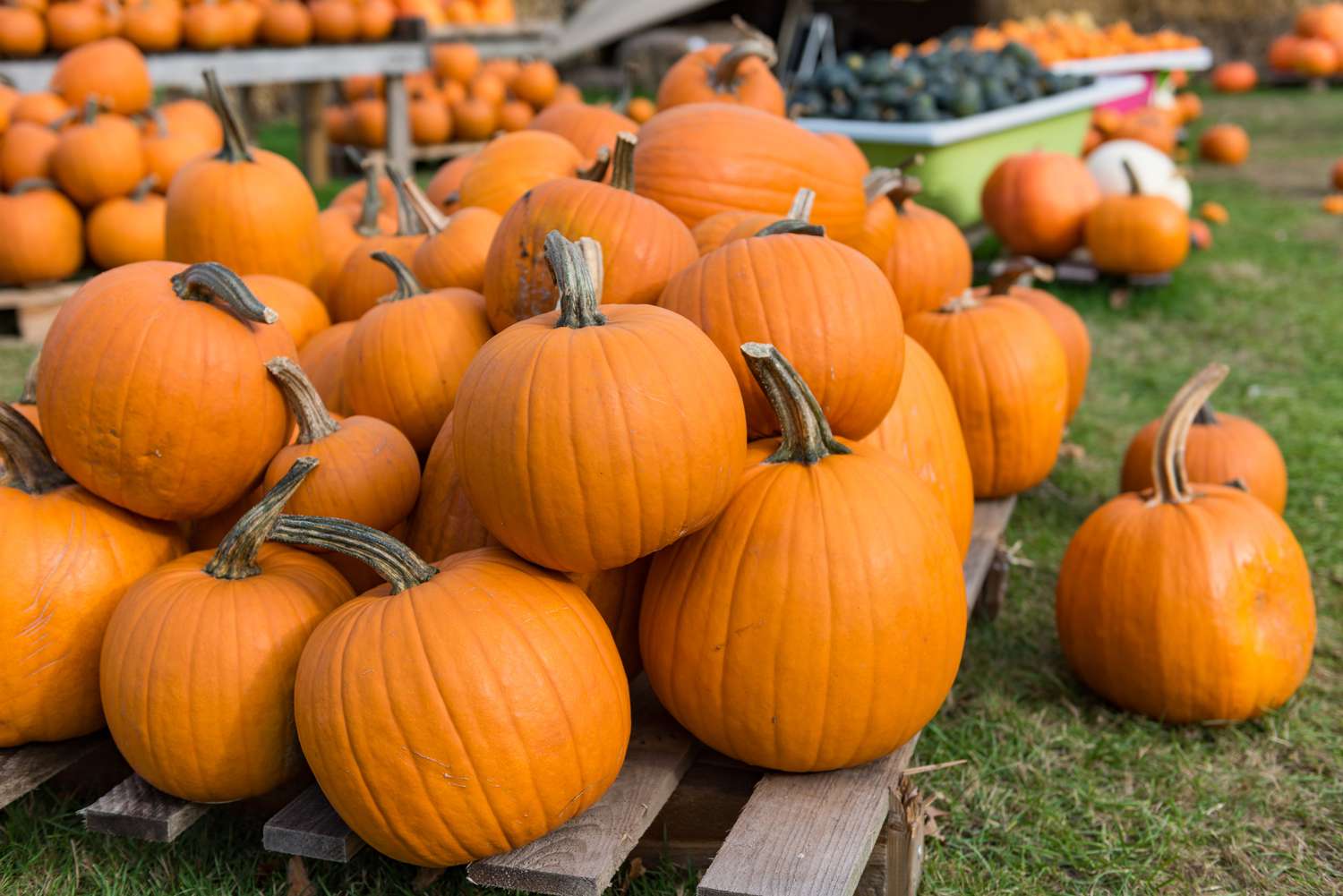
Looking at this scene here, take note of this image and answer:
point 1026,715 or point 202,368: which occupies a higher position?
point 202,368

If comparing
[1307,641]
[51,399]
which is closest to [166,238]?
[51,399]

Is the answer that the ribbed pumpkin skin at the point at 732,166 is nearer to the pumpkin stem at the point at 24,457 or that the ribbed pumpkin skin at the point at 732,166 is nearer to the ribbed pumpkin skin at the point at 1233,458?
the ribbed pumpkin skin at the point at 1233,458

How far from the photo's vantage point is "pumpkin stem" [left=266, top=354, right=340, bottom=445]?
1926 millimetres

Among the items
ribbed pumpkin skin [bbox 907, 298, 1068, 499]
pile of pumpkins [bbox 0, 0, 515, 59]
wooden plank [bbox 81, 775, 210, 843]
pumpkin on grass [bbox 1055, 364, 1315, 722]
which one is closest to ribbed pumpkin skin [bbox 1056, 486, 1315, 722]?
pumpkin on grass [bbox 1055, 364, 1315, 722]

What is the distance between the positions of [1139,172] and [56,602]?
5.57 metres

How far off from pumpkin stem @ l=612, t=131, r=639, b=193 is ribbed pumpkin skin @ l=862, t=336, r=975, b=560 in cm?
68

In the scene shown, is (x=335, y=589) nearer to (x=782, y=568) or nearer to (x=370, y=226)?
(x=782, y=568)

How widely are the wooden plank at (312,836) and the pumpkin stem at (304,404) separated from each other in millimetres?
Answer: 615

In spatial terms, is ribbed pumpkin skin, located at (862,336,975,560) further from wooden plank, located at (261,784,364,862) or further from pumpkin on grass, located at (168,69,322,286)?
pumpkin on grass, located at (168,69,322,286)

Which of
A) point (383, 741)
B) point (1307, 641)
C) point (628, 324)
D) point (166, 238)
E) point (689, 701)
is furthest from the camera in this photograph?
point (166, 238)

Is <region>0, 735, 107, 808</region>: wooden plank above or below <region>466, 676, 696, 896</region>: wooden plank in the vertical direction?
below

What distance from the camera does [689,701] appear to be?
181 centimetres

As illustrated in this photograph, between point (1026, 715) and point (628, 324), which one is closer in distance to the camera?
point (628, 324)

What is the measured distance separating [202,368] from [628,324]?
2.30 ft
